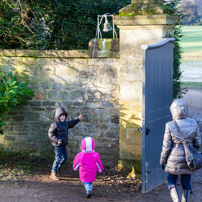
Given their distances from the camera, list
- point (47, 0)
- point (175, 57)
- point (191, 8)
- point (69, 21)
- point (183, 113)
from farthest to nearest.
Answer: point (191, 8) < point (175, 57) < point (69, 21) < point (47, 0) < point (183, 113)

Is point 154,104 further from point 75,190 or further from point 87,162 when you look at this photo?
point 75,190

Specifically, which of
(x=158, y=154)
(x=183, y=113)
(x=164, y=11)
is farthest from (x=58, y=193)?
(x=164, y=11)

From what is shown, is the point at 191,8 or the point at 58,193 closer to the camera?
the point at 58,193

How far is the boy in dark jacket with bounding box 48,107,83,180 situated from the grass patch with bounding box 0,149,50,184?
1.89 feet

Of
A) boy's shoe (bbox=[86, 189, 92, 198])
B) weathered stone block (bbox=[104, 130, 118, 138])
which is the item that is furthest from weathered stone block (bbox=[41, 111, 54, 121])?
boy's shoe (bbox=[86, 189, 92, 198])

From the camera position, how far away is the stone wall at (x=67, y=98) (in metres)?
7.13

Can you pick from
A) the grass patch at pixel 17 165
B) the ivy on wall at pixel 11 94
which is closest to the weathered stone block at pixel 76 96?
the ivy on wall at pixel 11 94

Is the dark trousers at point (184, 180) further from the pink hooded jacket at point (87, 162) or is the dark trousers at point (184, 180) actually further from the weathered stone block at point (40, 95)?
the weathered stone block at point (40, 95)

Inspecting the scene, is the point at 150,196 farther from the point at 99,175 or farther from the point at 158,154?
the point at 99,175

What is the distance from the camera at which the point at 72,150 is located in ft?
24.6

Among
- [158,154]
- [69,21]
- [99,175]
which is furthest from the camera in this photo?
[69,21]

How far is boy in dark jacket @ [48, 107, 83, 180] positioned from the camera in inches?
260

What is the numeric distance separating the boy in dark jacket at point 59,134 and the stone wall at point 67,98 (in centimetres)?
63

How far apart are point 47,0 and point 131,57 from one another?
4.11 m
